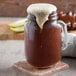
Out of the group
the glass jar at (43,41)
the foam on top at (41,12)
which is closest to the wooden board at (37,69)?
the glass jar at (43,41)

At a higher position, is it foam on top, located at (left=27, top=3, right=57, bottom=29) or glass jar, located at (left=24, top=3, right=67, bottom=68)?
foam on top, located at (left=27, top=3, right=57, bottom=29)

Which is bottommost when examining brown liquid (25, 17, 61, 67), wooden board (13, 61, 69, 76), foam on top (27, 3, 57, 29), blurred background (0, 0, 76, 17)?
blurred background (0, 0, 76, 17)

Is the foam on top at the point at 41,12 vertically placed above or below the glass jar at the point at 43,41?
above

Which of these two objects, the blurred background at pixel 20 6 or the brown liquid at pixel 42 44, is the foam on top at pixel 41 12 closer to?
the brown liquid at pixel 42 44

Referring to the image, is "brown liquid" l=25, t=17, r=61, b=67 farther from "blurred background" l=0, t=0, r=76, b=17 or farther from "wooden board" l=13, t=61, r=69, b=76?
"blurred background" l=0, t=0, r=76, b=17

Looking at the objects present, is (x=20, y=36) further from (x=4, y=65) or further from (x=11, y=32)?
(x=4, y=65)

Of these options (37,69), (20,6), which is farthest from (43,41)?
(20,6)

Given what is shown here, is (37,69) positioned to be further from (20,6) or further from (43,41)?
(20,6)

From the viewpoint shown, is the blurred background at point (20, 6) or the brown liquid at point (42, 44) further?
the blurred background at point (20, 6)

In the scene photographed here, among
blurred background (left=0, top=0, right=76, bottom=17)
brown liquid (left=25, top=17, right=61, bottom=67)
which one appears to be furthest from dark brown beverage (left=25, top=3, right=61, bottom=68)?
blurred background (left=0, top=0, right=76, bottom=17)

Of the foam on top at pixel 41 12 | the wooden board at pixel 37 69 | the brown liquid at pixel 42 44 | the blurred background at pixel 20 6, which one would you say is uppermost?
the foam on top at pixel 41 12
